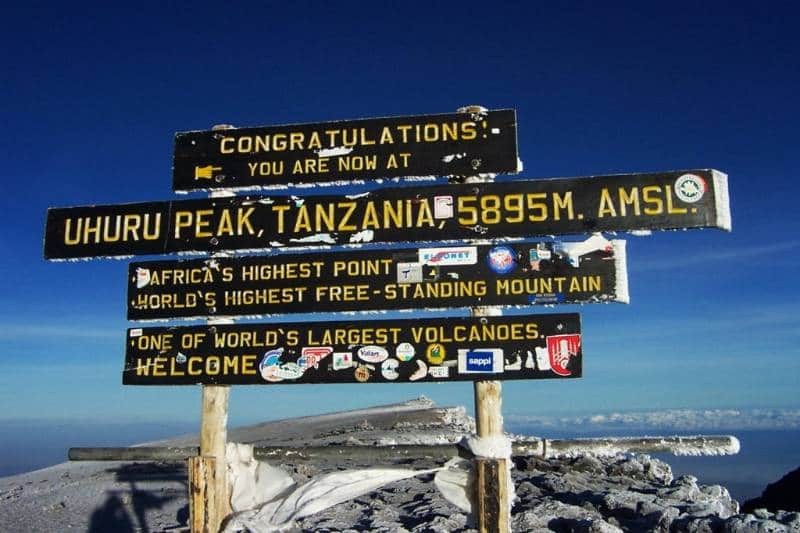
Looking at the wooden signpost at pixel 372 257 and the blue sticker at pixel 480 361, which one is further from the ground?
the wooden signpost at pixel 372 257

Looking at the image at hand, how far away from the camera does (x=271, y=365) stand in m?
5.67

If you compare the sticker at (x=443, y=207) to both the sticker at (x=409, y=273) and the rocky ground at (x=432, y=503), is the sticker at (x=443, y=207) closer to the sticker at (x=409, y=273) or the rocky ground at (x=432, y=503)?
the sticker at (x=409, y=273)

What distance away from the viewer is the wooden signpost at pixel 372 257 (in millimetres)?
5332

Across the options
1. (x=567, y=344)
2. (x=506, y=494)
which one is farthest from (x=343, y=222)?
(x=506, y=494)

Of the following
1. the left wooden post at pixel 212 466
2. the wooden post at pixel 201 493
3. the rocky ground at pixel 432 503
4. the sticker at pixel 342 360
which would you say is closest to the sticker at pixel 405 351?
the sticker at pixel 342 360

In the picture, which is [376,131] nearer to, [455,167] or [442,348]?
[455,167]

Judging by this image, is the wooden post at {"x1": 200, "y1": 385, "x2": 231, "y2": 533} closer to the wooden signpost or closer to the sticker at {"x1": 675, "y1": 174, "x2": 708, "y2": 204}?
the wooden signpost

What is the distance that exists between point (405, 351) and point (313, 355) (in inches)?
31.4

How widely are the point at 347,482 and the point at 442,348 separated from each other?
1.33 m

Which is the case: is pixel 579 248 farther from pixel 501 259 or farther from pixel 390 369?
pixel 390 369

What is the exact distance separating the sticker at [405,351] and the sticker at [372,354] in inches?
4.0

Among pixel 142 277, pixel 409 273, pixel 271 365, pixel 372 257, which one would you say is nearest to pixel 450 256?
pixel 409 273

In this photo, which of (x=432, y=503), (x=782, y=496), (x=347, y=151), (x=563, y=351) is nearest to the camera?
(x=563, y=351)

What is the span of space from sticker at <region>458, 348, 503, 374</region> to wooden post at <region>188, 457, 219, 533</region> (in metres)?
2.30
